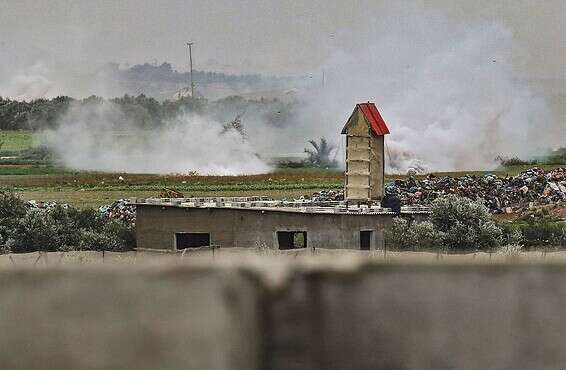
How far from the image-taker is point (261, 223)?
1052 inches

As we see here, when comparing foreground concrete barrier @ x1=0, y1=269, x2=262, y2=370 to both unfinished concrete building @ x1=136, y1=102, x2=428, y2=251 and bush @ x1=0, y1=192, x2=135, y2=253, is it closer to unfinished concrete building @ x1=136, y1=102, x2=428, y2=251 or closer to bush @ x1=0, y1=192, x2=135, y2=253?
unfinished concrete building @ x1=136, y1=102, x2=428, y2=251

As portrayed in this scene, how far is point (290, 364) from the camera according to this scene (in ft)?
9.93

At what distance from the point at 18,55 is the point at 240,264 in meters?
64.5

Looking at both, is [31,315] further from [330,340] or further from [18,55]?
[18,55]

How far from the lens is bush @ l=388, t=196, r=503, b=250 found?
78.1ft

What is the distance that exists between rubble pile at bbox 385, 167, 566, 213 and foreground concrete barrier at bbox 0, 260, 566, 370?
31.8 meters

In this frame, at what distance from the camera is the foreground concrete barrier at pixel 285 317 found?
3.03 meters

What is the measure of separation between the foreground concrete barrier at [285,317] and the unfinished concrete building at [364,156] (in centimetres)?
2743

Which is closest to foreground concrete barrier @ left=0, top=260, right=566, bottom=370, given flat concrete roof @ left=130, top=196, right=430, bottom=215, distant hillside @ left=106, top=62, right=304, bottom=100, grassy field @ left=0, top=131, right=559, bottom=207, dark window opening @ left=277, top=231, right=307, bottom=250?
dark window opening @ left=277, top=231, right=307, bottom=250

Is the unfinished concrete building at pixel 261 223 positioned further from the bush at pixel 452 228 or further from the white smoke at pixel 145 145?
the white smoke at pixel 145 145

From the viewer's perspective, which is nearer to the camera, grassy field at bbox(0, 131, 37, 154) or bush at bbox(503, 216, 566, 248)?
bush at bbox(503, 216, 566, 248)

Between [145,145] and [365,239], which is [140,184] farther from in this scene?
[365,239]

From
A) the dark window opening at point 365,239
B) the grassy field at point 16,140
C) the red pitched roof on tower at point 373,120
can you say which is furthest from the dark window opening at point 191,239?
the grassy field at point 16,140

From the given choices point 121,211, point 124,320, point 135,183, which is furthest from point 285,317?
point 135,183
